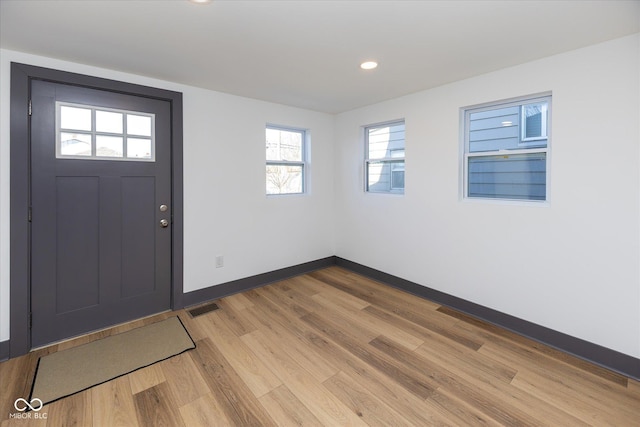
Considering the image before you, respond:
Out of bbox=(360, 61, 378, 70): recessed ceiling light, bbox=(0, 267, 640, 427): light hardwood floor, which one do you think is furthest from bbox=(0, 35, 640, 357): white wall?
bbox=(360, 61, 378, 70): recessed ceiling light

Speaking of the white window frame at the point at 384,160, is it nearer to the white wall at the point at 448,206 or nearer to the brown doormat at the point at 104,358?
the white wall at the point at 448,206

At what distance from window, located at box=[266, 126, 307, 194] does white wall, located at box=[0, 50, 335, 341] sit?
15 cm

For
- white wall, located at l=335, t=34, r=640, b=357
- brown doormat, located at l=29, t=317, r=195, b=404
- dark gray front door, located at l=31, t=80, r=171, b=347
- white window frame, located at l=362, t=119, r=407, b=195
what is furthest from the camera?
white window frame, located at l=362, t=119, r=407, b=195

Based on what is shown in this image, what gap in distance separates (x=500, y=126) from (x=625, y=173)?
3.32 ft

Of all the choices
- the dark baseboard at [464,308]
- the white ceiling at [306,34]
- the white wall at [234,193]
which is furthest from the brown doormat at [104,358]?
the white ceiling at [306,34]

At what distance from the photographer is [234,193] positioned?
3475 mm

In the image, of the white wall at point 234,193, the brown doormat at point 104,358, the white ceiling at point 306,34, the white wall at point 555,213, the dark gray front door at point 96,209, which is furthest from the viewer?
the white wall at point 234,193

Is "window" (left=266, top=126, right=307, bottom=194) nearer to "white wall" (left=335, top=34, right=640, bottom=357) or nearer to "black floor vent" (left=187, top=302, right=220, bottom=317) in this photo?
"white wall" (left=335, top=34, right=640, bottom=357)

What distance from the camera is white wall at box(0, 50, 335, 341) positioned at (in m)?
3.13

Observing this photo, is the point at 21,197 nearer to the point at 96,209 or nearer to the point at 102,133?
the point at 96,209

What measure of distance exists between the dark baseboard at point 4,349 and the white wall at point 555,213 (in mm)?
3712

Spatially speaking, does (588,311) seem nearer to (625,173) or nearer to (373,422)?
(625,173)

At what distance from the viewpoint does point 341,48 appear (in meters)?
2.22

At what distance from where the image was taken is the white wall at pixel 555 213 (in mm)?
2066
